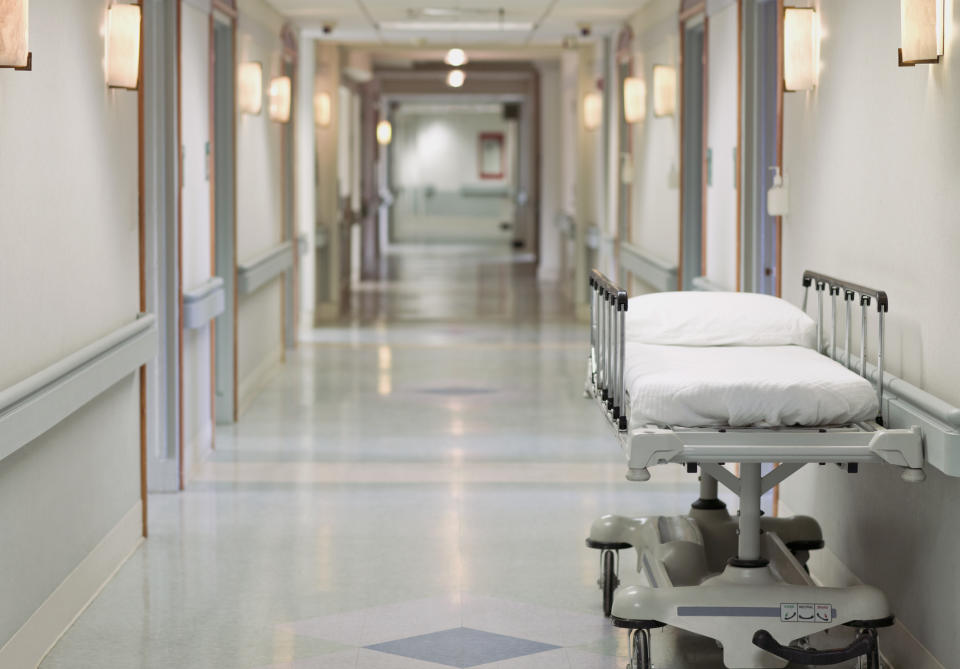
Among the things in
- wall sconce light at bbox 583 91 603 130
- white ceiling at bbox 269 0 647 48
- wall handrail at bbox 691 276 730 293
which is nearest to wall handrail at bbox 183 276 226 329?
wall handrail at bbox 691 276 730 293

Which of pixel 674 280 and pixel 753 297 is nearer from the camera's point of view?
pixel 753 297

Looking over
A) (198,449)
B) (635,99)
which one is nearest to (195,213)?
(198,449)

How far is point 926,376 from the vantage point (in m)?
3.96

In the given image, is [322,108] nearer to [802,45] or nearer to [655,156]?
[655,156]

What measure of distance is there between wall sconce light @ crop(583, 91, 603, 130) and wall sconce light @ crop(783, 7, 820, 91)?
7.71 meters

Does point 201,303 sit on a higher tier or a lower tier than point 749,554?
higher

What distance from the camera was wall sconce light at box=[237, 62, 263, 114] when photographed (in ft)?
29.2

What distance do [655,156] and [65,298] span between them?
6066mm

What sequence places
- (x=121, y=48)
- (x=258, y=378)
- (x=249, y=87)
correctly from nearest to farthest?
(x=121, y=48) < (x=249, y=87) < (x=258, y=378)

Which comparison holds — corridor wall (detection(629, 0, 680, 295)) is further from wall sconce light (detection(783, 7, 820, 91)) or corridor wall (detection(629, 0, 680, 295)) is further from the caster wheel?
the caster wheel

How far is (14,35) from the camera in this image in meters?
3.68

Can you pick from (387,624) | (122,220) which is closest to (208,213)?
(122,220)

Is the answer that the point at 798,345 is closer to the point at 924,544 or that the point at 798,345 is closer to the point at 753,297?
the point at 753,297

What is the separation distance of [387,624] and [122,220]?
77.2 inches
